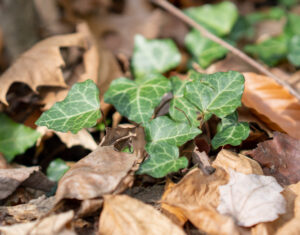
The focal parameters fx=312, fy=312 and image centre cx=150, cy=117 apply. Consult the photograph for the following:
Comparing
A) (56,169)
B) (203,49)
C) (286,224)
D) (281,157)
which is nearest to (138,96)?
(56,169)

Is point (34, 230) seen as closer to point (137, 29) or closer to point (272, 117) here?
point (272, 117)

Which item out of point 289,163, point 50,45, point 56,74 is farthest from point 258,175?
point 50,45

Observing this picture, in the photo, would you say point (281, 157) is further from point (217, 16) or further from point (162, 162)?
point (217, 16)

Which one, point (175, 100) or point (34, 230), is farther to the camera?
point (175, 100)

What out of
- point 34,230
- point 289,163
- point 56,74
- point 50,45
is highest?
point 50,45

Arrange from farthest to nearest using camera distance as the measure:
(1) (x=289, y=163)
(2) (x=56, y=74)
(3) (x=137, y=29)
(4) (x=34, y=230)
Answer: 1. (3) (x=137, y=29)
2. (2) (x=56, y=74)
3. (1) (x=289, y=163)
4. (4) (x=34, y=230)

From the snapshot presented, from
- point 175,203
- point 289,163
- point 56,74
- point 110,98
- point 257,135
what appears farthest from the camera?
point 56,74
